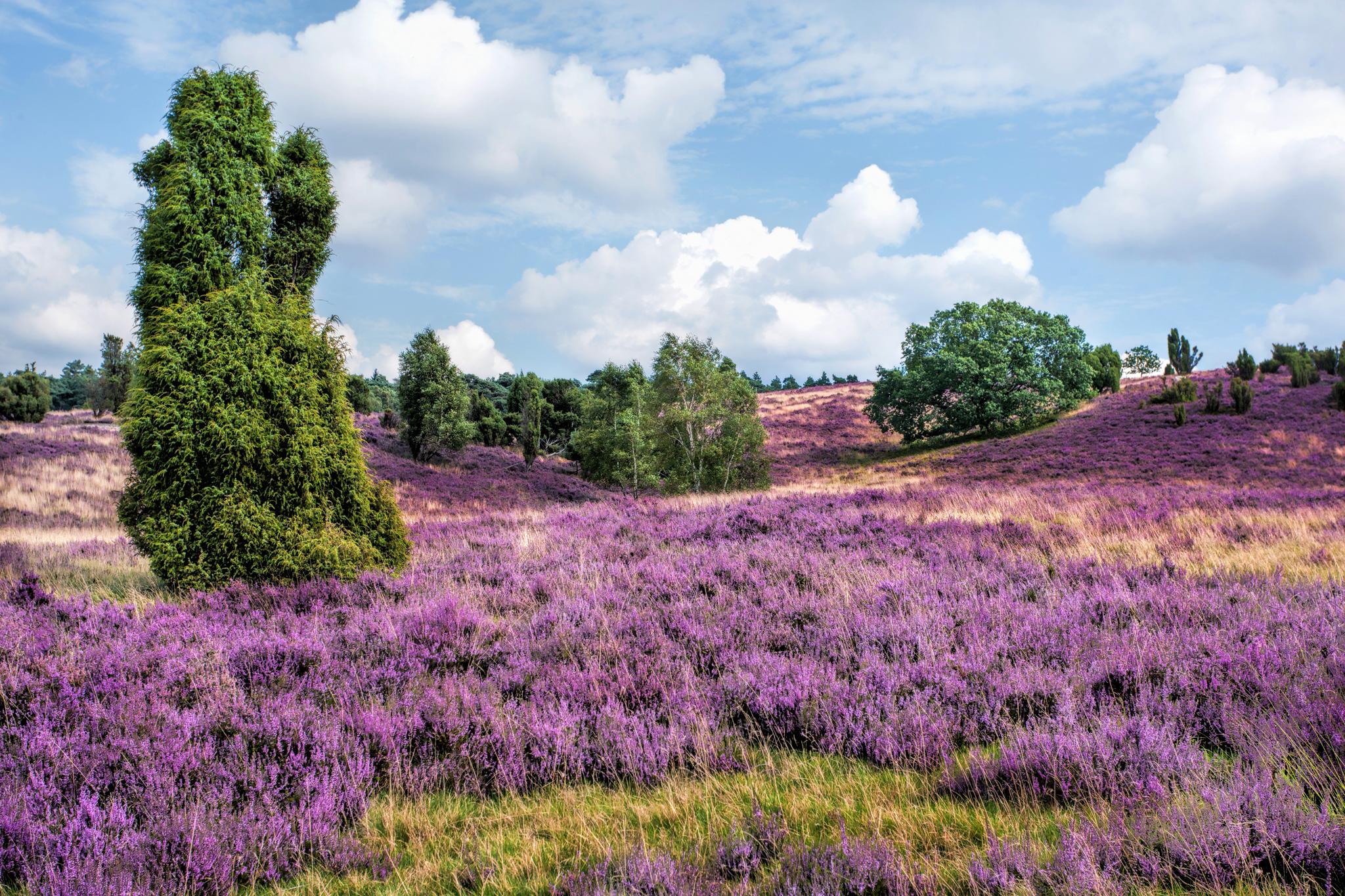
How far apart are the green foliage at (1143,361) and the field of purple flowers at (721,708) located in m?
64.7

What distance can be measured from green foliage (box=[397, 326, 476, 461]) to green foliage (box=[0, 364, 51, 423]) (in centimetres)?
2495

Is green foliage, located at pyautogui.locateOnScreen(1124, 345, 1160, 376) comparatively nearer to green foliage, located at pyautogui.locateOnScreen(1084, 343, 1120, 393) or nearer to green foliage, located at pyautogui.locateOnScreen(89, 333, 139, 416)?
green foliage, located at pyautogui.locateOnScreen(1084, 343, 1120, 393)

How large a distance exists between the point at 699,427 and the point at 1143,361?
58.3 meters

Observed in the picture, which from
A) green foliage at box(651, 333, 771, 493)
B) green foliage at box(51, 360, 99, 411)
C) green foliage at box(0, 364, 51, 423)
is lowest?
green foliage at box(651, 333, 771, 493)

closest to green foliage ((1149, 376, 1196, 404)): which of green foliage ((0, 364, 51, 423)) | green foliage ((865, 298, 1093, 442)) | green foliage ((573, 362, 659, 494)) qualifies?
green foliage ((865, 298, 1093, 442))

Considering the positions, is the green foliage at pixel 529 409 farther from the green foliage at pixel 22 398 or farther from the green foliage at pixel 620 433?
the green foliage at pixel 22 398

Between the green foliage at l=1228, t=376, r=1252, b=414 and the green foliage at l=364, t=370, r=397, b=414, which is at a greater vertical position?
the green foliage at l=364, t=370, r=397, b=414

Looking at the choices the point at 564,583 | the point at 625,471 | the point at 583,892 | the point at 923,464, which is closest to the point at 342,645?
the point at 564,583

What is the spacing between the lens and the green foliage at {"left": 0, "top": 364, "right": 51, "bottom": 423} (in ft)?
120

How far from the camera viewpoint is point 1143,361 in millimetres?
62312

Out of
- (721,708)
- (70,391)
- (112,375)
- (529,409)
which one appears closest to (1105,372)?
(529,409)

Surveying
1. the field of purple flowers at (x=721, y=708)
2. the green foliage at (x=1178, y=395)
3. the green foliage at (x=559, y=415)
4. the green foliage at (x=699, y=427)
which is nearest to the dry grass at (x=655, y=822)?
the field of purple flowers at (x=721, y=708)

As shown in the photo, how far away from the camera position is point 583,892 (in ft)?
7.65

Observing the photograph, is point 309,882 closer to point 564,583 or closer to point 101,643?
point 101,643
